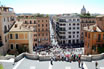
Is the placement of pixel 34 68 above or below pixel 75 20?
below

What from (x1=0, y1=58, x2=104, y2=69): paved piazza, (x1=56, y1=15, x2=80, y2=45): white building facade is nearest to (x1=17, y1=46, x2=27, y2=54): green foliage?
(x1=0, y1=58, x2=104, y2=69): paved piazza

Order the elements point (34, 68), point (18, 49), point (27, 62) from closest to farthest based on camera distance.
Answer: point (34, 68) < point (27, 62) < point (18, 49)

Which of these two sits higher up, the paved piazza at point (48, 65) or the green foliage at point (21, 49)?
the paved piazza at point (48, 65)

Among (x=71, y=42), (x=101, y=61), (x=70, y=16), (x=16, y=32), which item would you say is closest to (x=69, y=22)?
(x=70, y=16)

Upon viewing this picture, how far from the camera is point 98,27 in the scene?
146 ft

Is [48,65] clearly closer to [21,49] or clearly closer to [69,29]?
[21,49]

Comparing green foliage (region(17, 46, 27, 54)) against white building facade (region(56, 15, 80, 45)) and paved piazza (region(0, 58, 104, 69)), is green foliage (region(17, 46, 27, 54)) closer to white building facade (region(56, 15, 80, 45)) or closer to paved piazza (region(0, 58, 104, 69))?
paved piazza (region(0, 58, 104, 69))

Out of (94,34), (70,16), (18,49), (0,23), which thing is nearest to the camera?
(0,23)

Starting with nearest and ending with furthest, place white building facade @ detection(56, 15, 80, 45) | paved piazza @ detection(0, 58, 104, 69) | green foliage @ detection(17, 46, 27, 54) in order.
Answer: paved piazza @ detection(0, 58, 104, 69) < green foliage @ detection(17, 46, 27, 54) < white building facade @ detection(56, 15, 80, 45)

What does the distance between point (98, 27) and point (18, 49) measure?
2381cm

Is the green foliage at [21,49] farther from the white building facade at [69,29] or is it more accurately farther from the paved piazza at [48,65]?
the white building facade at [69,29]

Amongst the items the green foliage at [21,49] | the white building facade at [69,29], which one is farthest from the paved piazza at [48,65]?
the white building facade at [69,29]

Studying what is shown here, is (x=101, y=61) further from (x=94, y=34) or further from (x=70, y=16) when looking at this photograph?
(x=70, y=16)

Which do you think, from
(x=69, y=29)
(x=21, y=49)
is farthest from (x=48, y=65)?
(x=69, y=29)
